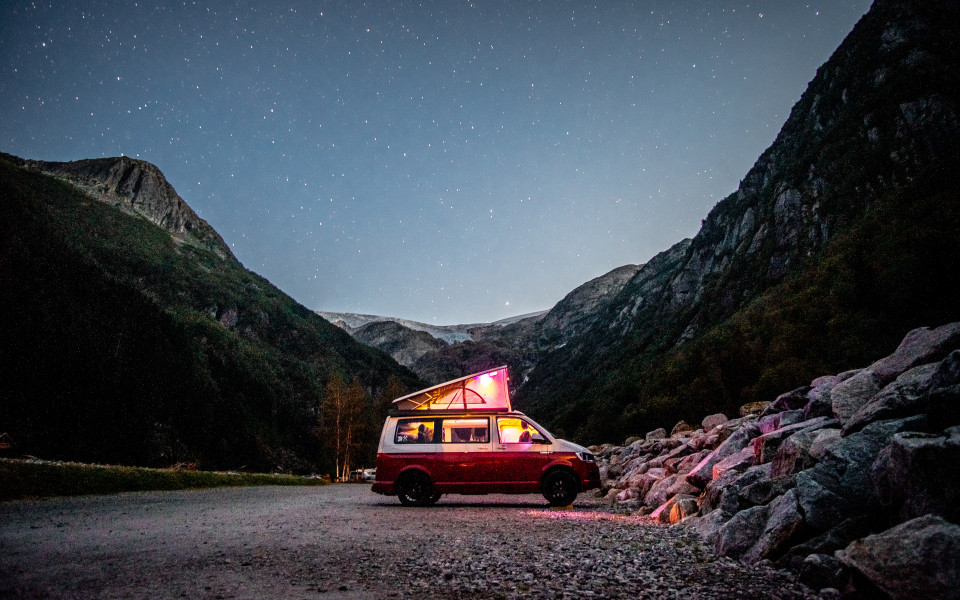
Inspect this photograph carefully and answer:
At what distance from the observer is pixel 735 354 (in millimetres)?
47781

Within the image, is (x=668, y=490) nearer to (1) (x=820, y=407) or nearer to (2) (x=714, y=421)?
(1) (x=820, y=407)

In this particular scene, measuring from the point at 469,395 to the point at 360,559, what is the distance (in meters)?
9.07

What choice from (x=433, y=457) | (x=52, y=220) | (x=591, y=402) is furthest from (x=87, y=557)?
(x=52, y=220)

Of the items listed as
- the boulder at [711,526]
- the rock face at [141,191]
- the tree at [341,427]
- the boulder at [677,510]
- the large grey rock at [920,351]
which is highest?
the rock face at [141,191]

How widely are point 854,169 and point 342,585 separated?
344 ft

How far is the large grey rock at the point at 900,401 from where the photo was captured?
5.83m

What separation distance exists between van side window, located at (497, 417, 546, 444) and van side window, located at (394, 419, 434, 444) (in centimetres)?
212

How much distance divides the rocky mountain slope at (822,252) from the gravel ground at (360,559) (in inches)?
1420

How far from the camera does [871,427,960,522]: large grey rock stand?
12.9ft

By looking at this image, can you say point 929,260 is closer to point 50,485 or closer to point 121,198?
point 50,485

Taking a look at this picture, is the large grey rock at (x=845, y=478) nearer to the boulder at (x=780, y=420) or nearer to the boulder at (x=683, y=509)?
the boulder at (x=683, y=509)

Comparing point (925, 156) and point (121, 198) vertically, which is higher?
point (121, 198)

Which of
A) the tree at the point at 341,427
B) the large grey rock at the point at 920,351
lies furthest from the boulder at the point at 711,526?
the tree at the point at 341,427

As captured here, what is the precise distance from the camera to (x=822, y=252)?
231ft
